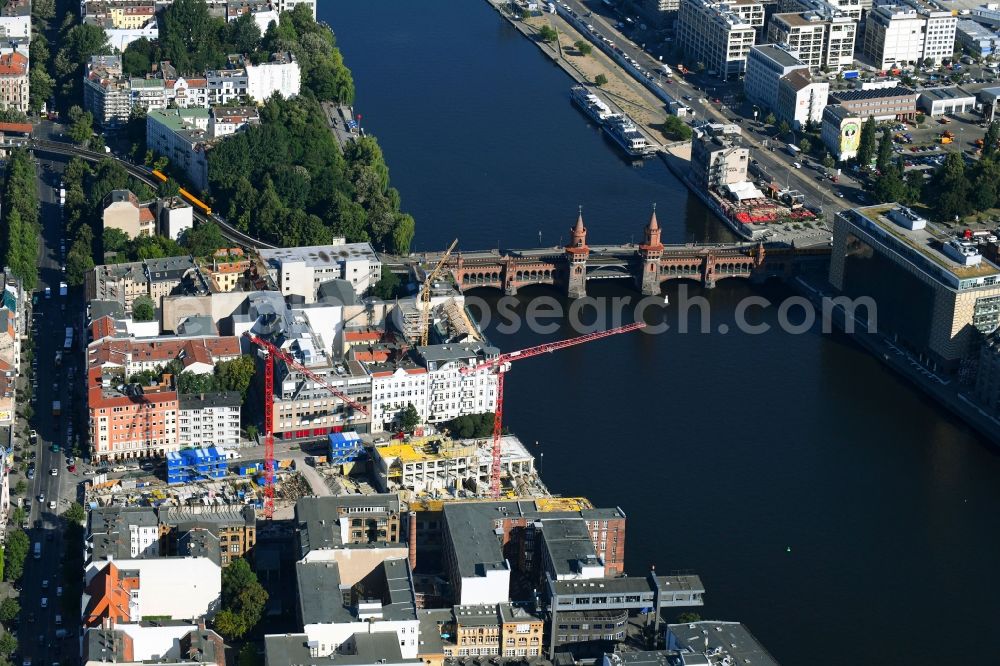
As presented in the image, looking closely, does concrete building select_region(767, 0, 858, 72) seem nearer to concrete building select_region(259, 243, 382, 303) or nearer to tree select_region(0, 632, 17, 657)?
concrete building select_region(259, 243, 382, 303)

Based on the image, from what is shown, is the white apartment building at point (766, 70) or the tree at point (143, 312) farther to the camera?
the white apartment building at point (766, 70)

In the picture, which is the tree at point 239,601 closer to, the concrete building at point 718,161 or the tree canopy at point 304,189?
the tree canopy at point 304,189

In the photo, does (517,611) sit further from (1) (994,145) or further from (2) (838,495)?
(1) (994,145)

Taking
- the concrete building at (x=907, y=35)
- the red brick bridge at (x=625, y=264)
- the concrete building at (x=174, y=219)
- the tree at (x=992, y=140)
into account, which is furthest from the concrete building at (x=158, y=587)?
the concrete building at (x=907, y=35)

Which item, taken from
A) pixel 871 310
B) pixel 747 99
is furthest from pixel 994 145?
pixel 871 310

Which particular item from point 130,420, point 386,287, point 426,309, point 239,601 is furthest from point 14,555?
point 386,287

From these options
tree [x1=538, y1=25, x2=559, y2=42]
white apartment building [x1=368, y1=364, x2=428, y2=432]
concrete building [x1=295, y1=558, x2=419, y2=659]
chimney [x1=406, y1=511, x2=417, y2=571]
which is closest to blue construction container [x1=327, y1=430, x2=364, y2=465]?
white apartment building [x1=368, y1=364, x2=428, y2=432]
